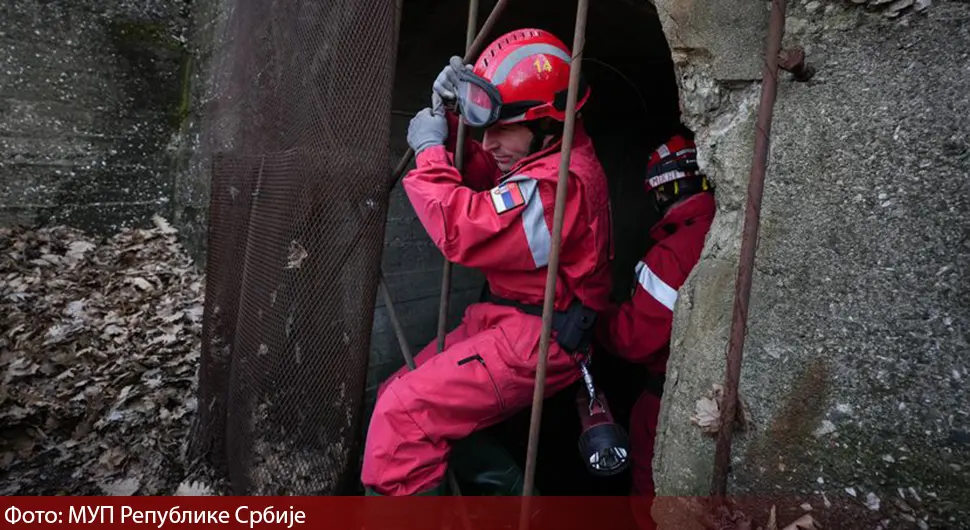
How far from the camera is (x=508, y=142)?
7.72 feet

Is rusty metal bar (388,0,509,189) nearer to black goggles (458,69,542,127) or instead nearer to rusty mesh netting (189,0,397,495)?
black goggles (458,69,542,127)

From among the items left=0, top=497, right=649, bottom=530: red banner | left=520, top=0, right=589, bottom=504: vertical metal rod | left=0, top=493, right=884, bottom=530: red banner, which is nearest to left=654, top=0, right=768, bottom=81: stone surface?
left=520, top=0, right=589, bottom=504: vertical metal rod

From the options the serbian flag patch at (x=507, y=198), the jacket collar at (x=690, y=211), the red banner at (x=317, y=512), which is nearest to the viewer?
the serbian flag patch at (x=507, y=198)

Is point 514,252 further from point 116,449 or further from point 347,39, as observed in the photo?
point 116,449

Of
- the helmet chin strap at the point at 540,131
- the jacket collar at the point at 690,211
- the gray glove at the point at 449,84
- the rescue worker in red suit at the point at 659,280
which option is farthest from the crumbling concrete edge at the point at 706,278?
the jacket collar at the point at 690,211

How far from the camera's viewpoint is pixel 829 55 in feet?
3.87

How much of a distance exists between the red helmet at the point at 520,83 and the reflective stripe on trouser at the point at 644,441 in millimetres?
1627

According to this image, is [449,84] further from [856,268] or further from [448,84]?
[856,268]

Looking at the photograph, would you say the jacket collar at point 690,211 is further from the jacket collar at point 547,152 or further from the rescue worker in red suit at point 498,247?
the jacket collar at point 547,152

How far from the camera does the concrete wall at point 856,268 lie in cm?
102

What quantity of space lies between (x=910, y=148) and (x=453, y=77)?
156 cm

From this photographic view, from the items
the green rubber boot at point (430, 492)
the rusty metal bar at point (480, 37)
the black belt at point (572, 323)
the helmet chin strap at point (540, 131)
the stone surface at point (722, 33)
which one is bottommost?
the green rubber boot at point (430, 492)

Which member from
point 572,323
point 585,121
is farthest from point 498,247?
point 585,121

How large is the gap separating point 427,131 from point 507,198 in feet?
1.85
